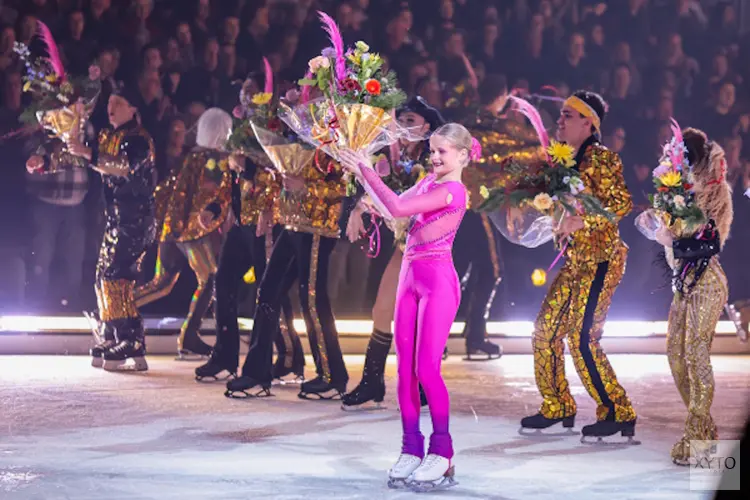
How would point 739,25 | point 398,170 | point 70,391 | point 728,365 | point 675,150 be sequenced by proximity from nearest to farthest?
1. point 675,150
2. point 398,170
3. point 70,391
4. point 728,365
5. point 739,25

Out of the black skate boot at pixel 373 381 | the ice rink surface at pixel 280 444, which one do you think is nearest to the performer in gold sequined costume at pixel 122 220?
the ice rink surface at pixel 280 444

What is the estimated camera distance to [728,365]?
36.2 feet

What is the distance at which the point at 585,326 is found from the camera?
6355mm

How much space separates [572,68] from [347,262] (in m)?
3.08

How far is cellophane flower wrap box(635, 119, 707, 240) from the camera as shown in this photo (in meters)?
5.80

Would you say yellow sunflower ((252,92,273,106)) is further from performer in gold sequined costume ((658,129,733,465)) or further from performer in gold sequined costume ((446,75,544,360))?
performer in gold sequined costume ((446,75,544,360))

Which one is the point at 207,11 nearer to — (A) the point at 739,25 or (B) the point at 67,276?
(B) the point at 67,276

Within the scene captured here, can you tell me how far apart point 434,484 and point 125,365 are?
5.08 meters

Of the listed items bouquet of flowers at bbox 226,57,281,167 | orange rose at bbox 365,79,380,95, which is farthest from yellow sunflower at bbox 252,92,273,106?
orange rose at bbox 365,79,380,95

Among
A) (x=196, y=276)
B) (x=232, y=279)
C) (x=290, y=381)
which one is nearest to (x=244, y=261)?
(x=232, y=279)

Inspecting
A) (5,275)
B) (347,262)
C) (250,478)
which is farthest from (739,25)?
(250,478)

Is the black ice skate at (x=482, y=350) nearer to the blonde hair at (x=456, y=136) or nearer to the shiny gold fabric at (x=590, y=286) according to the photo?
the shiny gold fabric at (x=590, y=286)

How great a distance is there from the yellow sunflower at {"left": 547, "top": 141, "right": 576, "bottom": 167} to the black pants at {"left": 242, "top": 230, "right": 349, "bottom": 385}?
2.02 meters

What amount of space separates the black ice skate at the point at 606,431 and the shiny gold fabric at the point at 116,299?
14.6 ft
